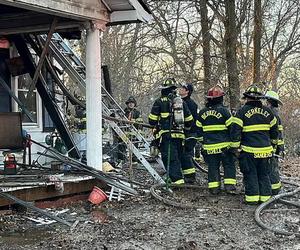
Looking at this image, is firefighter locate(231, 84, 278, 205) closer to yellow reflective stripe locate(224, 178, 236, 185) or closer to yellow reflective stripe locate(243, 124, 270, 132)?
yellow reflective stripe locate(243, 124, 270, 132)

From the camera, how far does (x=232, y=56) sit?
15922mm

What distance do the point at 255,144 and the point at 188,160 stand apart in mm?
2059

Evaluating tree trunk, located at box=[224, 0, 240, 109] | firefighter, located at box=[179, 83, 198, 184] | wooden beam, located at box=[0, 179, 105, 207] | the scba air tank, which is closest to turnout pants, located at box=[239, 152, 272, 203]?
the scba air tank

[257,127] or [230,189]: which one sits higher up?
[257,127]

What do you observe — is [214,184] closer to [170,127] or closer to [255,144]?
[255,144]

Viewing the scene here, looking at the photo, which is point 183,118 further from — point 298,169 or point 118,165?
point 298,169

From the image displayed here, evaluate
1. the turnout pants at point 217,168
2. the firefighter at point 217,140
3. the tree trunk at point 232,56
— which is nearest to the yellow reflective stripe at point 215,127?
the firefighter at point 217,140

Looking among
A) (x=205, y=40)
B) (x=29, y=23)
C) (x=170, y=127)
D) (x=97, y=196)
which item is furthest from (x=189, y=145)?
(x=205, y=40)

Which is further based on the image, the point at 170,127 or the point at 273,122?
the point at 170,127

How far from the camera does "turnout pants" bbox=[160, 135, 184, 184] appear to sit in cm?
934

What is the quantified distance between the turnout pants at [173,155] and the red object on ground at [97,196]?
1575mm

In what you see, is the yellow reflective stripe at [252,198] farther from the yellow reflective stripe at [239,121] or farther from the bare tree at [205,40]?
the bare tree at [205,40]

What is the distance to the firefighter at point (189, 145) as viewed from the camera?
9.71 m

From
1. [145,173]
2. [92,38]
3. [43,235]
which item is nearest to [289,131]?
[145,173]
